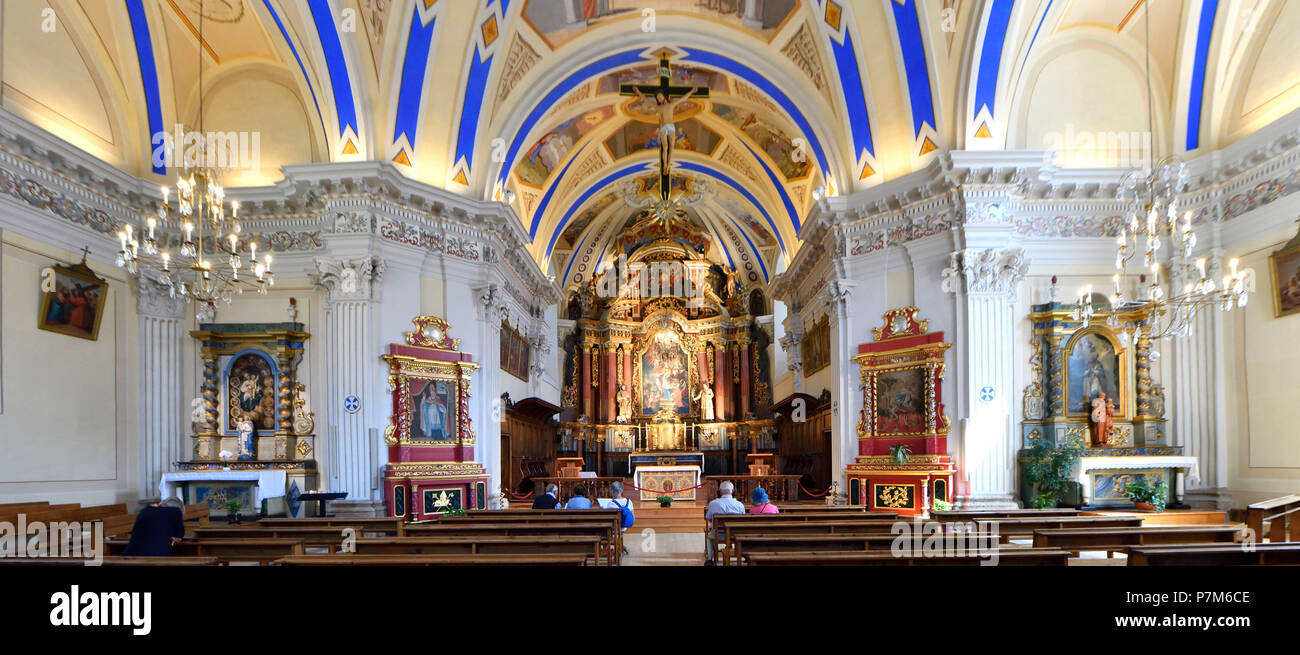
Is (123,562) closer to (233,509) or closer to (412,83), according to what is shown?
(233,509)

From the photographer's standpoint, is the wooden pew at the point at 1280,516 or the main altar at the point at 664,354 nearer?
the wooden pew at the point at 1280,516

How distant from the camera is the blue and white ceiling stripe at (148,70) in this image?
11805 mm

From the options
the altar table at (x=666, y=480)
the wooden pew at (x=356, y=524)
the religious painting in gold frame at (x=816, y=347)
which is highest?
the religious painting in gold frame at (x=816, y=347)

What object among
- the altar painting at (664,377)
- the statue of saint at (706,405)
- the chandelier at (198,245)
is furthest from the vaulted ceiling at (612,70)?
the statue of saint at (706,405)

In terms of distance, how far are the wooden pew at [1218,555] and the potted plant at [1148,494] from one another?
7.23m

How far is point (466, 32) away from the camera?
12844mm

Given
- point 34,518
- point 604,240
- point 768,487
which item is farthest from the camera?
point 604,240

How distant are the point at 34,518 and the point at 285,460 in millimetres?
3633

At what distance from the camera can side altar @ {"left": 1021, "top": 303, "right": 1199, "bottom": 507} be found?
39.0 ft

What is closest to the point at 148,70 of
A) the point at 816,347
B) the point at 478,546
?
the point at 478,546

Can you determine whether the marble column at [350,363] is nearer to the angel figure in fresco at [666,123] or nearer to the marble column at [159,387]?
the marble column at [159,387]
